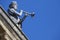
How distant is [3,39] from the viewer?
97.2 ft

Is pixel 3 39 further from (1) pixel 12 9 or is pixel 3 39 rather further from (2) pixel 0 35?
(1) pixel 12 9

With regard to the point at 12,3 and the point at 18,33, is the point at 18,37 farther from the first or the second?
the point at 12,3

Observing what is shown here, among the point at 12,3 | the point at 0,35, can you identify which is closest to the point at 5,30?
the point at 0,35

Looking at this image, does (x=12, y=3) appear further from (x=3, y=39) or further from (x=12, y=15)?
(x=3, y=39)

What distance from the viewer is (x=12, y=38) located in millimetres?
29906

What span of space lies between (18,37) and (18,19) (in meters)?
1.34

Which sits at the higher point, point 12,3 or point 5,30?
point 12,3

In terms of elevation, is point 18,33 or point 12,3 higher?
point 12,3

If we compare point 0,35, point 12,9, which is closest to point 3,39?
point 0,35

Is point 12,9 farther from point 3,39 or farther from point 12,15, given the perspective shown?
point 3,39

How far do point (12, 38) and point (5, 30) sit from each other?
0.58 m

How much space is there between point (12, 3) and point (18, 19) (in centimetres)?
88

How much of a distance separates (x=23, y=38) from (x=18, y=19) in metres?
1.23

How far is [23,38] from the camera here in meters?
30.5
